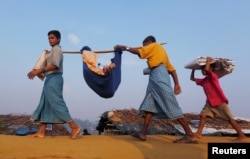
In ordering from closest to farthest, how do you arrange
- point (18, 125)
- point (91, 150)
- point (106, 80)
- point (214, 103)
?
point (91, 150) < point (106, 80) < point (214, 103) < point (18, 125)

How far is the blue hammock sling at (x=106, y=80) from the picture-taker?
5867mm

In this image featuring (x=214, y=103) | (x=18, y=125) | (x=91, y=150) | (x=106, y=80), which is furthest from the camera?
(x=18, y=125)

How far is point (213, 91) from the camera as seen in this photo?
21.0ft

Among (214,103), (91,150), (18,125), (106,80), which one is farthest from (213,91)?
(18,125)

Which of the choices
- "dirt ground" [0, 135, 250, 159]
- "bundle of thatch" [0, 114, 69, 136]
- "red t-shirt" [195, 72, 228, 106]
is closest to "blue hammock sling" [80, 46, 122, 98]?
"dirt ground" [0, 135, 250, 159]

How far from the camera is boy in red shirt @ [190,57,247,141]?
6.30m

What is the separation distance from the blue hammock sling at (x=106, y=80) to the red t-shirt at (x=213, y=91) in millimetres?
1830

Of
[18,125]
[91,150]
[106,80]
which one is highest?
[106,80]

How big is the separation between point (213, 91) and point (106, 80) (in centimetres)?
221

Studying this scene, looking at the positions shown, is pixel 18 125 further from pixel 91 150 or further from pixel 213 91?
pixel 91 150

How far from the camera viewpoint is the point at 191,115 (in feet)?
43.2

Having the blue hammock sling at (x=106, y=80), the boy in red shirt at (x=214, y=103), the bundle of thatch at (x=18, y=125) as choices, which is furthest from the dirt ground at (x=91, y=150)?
the bundle of thatch at (x=18, y=125)

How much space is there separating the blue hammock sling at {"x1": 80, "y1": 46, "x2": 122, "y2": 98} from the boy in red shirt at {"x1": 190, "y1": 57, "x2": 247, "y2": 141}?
172 centimetres

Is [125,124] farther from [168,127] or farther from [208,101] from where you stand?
[208,101]
